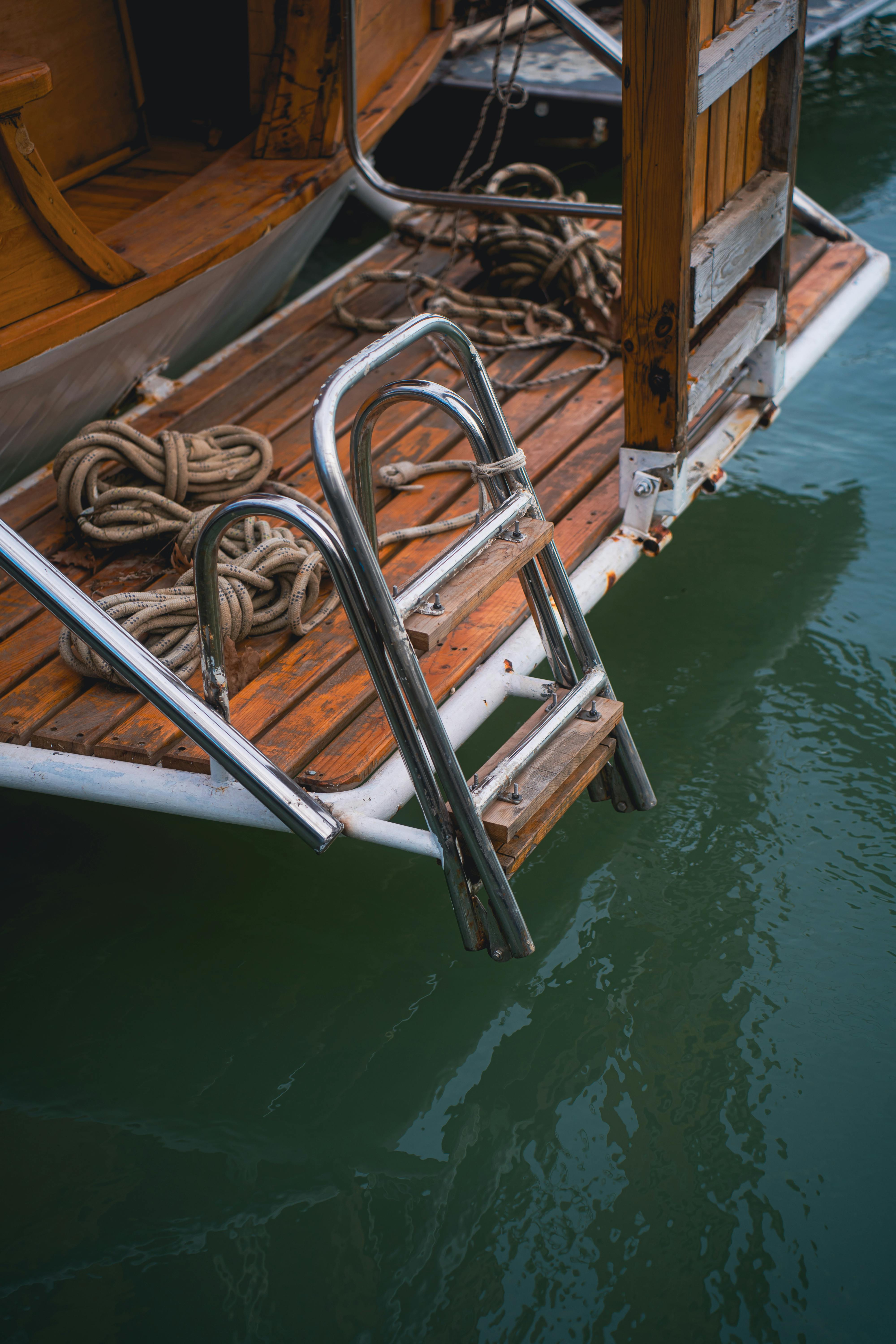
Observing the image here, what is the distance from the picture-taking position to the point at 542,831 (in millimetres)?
2148

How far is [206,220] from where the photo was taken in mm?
3775

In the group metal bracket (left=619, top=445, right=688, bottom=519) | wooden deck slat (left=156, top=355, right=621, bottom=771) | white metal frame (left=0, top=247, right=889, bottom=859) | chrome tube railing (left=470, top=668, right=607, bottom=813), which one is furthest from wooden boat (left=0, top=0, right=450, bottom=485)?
chrome tube railing (left=470, top=668, right=607, bottom=813)

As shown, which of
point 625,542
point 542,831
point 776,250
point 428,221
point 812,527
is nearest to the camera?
point 542,831

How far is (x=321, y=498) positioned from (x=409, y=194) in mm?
1406

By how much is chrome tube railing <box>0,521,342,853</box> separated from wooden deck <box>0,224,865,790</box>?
25 centimetres

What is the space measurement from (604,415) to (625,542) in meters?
0.81

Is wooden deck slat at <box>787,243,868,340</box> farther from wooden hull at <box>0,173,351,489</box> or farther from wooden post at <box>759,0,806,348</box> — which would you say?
wooden hull at <box>0,173,351,489</box>

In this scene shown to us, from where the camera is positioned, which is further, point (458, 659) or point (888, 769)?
point (888, 769)

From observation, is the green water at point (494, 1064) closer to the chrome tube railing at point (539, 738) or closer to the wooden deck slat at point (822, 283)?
the chrome tube railing at point (539, 738)

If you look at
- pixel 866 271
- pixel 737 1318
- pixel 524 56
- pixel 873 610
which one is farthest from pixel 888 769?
pixel 524 56

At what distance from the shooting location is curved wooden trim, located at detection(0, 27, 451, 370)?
316cm

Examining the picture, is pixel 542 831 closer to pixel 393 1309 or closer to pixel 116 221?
pixel 393 1309

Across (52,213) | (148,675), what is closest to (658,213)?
(148,675)

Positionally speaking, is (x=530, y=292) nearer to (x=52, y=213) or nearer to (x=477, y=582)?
(x=52, y=213)
